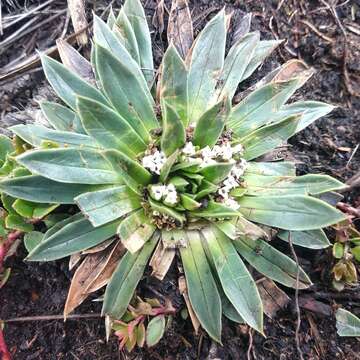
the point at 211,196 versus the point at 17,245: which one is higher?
the point at 17,245

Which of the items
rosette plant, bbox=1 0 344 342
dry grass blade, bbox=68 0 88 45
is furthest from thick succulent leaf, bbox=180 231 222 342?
dry grass blade, bbox=68 0 88 45

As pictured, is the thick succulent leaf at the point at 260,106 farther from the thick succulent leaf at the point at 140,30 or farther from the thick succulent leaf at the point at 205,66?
the thick succulent leaf at the point at 140,30

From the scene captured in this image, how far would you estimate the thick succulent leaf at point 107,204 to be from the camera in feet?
6.25

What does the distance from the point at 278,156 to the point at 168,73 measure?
72cm

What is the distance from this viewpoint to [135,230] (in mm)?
2047

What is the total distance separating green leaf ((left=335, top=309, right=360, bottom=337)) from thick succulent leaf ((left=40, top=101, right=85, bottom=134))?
154 cm

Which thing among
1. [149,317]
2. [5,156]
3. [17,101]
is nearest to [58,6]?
[17,101]

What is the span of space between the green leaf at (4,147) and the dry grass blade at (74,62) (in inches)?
18.8

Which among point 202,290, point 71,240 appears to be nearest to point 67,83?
point 71,240

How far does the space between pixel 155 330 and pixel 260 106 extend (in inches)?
44.4

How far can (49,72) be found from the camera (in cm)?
222

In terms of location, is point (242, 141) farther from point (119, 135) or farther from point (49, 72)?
point (49, 72)

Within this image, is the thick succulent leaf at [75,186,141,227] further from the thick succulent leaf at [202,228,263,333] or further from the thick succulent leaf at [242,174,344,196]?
the thick succulent leaf at [242,174,344,196]

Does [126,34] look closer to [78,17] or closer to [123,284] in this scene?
[78,17]
